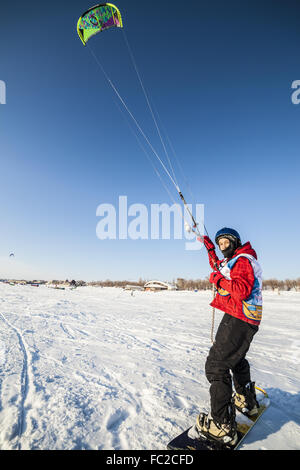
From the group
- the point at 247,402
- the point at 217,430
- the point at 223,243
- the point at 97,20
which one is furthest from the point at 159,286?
the point at 217,430

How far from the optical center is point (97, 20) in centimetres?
722

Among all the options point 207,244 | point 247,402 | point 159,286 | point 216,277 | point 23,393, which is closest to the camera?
point 216,277

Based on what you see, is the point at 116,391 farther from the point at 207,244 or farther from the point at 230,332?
the point at 207,244

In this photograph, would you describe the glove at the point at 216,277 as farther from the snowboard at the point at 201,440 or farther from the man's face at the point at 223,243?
the snowboard at the point at 201,440

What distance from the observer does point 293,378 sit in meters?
4.22

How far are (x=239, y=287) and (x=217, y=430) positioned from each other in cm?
164

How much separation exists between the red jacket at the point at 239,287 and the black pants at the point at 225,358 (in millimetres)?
100

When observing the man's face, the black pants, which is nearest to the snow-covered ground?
the black pants

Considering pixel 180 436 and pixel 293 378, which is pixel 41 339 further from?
pixel 293 378

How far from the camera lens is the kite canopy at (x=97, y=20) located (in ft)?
23.0

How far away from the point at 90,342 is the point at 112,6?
11.1m

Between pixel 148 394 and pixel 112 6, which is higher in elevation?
pixel 112 6

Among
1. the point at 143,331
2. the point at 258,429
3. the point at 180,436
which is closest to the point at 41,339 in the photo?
the point at 143,331

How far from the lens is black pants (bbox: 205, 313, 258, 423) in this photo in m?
2.36
